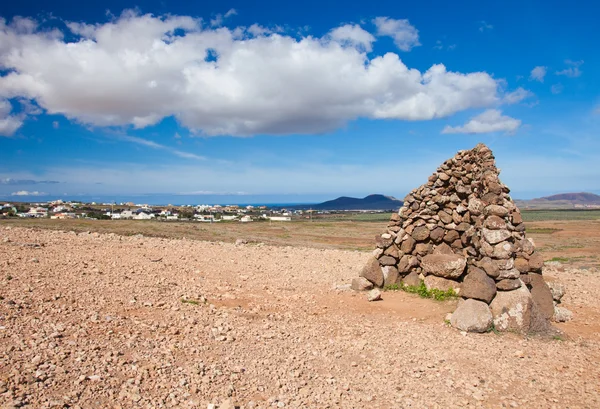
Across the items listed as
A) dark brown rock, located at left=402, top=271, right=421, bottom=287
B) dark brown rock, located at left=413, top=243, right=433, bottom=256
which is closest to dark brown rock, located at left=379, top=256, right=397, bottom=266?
dark brown rock, located at left=402, top=271, right=421, bottom=287

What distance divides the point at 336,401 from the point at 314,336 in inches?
109

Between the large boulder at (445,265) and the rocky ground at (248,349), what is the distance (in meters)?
1.10

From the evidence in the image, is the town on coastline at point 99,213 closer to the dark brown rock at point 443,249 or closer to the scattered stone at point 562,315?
the dark brown rock at point 443,249

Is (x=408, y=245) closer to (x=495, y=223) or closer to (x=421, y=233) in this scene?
(x=421, y=233)

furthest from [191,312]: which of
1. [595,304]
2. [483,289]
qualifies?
[595,304]

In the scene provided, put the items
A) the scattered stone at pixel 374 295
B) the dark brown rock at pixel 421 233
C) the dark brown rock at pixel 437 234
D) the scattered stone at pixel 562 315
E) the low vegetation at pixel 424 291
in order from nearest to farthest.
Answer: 1. the scattered stone at pixel 562 315
2. the scattered stone at pixel 374 295
3. the low vegetation at pixel 424 291
4. the dark brown rock at pixel 437 234
5. the dark brown rock at pixel 421 233

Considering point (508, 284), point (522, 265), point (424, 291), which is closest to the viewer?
point (508, 284)

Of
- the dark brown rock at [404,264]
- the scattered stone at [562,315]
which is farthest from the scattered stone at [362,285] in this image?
the scattered stone at [562,315]

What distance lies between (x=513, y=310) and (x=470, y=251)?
3.05 metres

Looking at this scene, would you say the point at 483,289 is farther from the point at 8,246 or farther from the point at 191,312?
the point at 8,246

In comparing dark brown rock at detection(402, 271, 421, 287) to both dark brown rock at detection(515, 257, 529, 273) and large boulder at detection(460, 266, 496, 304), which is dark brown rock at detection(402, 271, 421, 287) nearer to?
large boulder at detection(460, 266, 496, 304)

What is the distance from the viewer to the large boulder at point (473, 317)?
32.6ft

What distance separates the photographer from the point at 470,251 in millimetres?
12867

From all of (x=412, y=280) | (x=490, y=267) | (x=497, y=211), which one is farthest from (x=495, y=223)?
(x=412, y=280)
